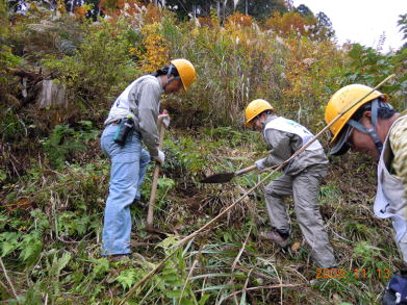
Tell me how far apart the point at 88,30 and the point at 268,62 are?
3.22m

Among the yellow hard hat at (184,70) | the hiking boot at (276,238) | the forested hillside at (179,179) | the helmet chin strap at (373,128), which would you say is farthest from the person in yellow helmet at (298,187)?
the helmet chin strap at (373,128)

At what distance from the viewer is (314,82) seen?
20.7 ft

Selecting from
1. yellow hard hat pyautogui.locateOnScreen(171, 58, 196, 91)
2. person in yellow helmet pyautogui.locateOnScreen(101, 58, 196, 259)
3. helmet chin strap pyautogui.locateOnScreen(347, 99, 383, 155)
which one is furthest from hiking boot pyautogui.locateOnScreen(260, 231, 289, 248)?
helmet chin strap pyautogui.locateOnScreen(347, 99, 383, 155)

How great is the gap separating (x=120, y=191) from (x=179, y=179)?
1.41 m

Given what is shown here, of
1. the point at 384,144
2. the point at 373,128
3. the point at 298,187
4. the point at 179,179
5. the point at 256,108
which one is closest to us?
the point at 384,144

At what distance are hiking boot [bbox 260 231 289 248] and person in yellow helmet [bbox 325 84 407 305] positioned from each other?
200cm

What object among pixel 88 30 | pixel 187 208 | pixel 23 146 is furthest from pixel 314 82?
pixel 23 146

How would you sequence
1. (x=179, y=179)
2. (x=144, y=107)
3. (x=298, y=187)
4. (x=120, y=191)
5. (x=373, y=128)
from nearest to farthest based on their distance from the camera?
(x=373, y=128) < (x=120, y=191) < (x=144, y=107) < (x=298, y=187) < (x=179, y=179)

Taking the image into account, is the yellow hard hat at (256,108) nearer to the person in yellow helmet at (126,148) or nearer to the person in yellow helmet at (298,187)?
the person in yellow helmet at (298,187)

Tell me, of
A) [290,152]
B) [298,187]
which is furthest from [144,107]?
[298,187]

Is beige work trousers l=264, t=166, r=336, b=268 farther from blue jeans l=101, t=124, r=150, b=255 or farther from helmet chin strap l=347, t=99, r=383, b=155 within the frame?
helmet chin strap l=347, t=99, r=383, b=155

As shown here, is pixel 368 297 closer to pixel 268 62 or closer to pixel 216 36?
pixel 268 62

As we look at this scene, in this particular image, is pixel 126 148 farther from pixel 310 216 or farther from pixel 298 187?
pixel 310 216

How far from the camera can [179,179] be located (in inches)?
189
